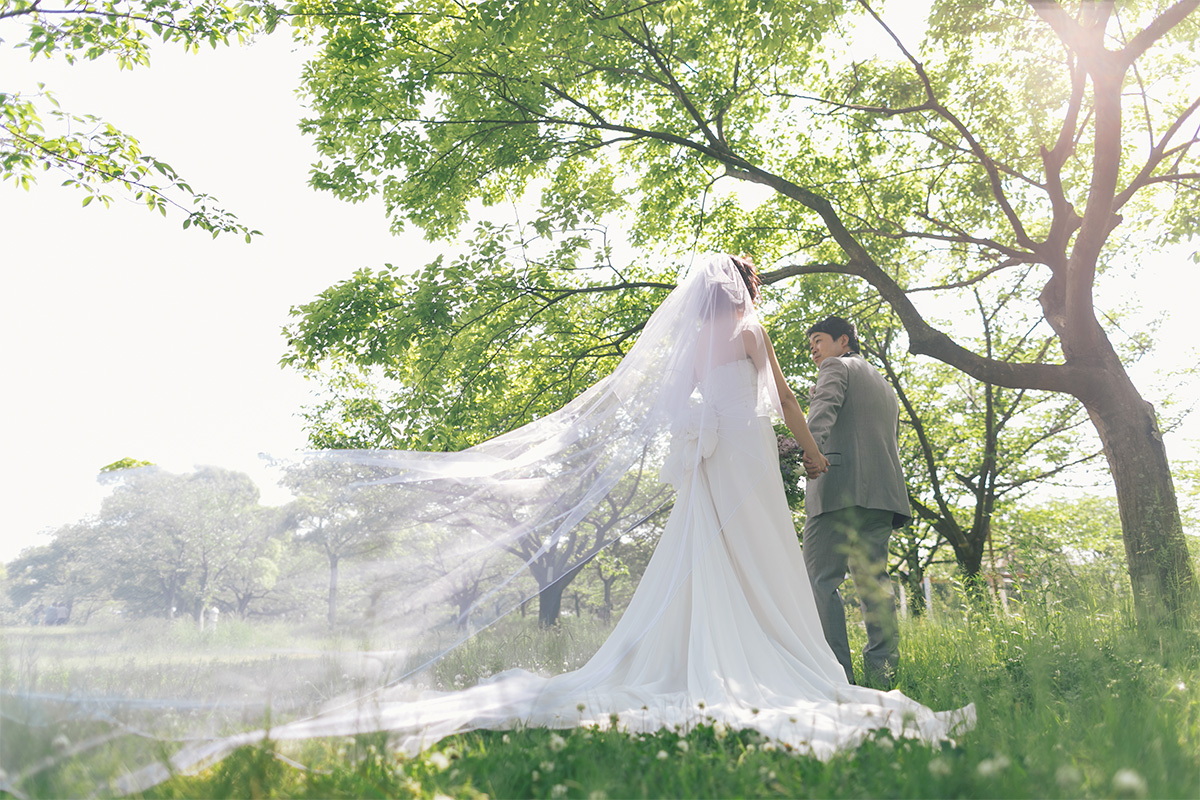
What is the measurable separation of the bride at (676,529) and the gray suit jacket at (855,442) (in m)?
0.32

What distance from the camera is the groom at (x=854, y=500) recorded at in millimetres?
4734

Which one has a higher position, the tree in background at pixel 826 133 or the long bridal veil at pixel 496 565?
the tree in background at pixel 826 133

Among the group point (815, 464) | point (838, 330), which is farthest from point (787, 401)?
point (838, 330)

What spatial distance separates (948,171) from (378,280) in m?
9.38

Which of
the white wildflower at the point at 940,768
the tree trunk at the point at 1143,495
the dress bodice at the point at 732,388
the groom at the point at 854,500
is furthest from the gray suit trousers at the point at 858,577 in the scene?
the tree trunk at the point at 1143,495

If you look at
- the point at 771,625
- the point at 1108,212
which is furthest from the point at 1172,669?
the point at 1108,212

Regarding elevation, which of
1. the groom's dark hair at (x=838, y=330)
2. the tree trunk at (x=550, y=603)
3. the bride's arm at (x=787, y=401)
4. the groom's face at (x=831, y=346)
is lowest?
the tree trunk at (x=550, y=603)

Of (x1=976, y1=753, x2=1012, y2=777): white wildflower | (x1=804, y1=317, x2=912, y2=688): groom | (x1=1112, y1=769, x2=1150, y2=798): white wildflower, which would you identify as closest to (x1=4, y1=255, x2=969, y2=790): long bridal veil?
(x1=976, y1=753, x2=1012, y2=777): white wildflower

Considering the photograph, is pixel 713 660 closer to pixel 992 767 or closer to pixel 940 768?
pixel 940 768

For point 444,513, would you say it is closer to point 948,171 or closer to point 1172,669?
point 1172,669

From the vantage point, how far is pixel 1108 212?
7.80 meters

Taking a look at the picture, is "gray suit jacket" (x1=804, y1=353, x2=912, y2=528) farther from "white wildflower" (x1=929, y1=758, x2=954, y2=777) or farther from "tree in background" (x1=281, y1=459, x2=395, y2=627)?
"tree in background" (x1=281, y1=459, x2=395, y2=627)

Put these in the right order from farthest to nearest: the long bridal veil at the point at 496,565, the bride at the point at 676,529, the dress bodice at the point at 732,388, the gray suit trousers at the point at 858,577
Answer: the gray suit trousers at the point at 858,577 < the dress bodice at the point at 732,388 < the bride at the point at 676,529 < the long bridal veil at the point at 496,565

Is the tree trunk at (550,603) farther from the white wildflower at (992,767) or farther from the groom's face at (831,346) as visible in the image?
the groom's face at (831,346)
